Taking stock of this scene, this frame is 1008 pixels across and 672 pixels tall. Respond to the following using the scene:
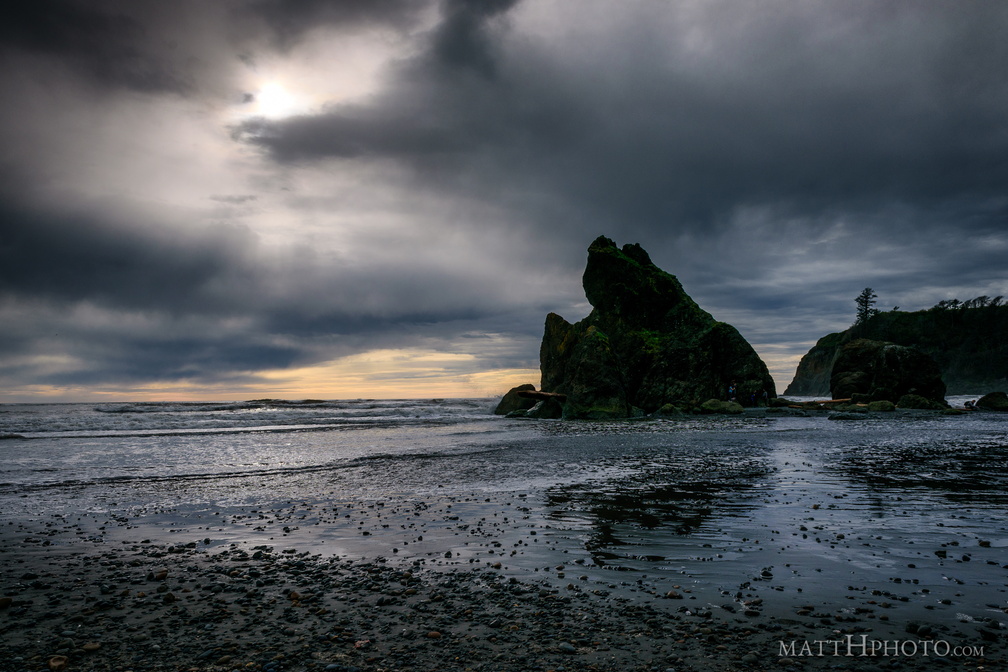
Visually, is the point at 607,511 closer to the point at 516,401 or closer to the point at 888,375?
the point at 516,401

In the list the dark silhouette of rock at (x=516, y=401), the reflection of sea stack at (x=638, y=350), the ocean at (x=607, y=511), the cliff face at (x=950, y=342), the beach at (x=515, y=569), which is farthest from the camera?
the cliff face at (x=950, y=342)

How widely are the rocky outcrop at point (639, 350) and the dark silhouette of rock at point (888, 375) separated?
897 cm

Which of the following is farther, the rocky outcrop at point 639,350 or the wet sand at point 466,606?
the rocky outcrop at point 639,350

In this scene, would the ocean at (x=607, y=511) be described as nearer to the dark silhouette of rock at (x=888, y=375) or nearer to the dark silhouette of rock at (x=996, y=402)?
the dark silhouette of rock at (x=996, y=402)

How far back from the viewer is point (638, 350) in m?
56.4

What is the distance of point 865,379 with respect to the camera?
57188 mm

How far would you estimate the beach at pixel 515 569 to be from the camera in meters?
4.87

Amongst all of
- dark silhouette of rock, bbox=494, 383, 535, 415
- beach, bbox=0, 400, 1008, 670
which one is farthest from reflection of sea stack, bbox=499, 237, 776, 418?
beach, bbox=0, 400, 1008, 670

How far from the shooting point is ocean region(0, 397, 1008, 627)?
6777 mm

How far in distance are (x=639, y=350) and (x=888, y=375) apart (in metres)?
26.4

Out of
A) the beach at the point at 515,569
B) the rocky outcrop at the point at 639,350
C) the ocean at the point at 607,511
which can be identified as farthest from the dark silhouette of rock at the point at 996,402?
the beach at the point at 515,569

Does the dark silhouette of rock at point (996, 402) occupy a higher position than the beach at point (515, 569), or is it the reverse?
the dark silhouette of rock at point (996, 402)

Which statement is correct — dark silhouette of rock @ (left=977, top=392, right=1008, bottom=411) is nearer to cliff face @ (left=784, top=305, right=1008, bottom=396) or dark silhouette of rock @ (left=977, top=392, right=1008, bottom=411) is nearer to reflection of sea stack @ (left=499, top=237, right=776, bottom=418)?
reflection of sea stack @ (left=499, top=237, right=776, bottom=418)

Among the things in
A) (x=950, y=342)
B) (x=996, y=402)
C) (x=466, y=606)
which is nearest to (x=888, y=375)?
(x=996, y=402)
